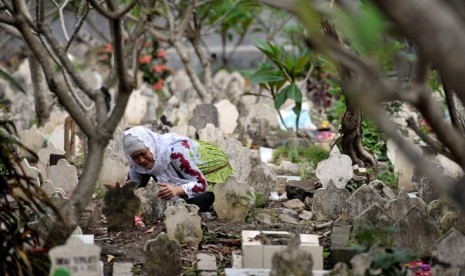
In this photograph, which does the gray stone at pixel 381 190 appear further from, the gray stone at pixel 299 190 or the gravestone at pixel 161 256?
the gravestone at pixel 161 256

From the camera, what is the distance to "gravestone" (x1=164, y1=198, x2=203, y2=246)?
5.64m

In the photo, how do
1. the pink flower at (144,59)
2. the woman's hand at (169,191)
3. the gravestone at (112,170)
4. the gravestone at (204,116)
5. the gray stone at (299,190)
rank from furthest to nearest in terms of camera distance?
the pink flower at (144,59)
the gravestone at (204,116)
the gravestone at (112,170)
the gray stone at (299,190)
the woman's hand at (169,191)

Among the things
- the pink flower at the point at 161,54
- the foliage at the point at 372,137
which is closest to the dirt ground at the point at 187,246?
the foliage at the point at 372,137

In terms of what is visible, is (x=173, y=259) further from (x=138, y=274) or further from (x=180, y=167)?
(x=180, y=167)

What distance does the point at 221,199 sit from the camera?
6.29m

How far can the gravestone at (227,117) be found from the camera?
9.77m

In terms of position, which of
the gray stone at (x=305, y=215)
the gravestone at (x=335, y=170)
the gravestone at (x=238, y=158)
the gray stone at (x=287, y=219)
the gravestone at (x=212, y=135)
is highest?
the gravestone at (x=212, y=135)

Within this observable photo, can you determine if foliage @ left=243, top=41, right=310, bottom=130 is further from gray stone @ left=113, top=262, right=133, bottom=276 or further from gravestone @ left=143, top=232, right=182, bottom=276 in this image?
gravestone @ left=143, top=232, right=182, bottom=276

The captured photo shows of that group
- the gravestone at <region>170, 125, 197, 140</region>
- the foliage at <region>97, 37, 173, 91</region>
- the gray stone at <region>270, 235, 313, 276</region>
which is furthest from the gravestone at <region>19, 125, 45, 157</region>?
the foliage at <region>97, 37, 173, 91</region>

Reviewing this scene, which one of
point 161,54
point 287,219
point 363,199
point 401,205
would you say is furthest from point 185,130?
point 161,54

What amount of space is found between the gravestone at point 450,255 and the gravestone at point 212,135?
3.83m

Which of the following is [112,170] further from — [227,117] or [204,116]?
[227,117]

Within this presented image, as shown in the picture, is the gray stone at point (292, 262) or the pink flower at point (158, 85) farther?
the pink flower at point (158, 85)

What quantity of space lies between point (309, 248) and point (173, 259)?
687 millimetres
